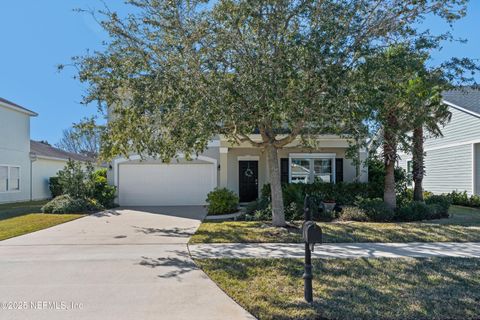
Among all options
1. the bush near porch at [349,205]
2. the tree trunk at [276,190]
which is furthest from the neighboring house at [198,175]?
the tree trunk at [276,190]

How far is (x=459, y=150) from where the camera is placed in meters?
19.8

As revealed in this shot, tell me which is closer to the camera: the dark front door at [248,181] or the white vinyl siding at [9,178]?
the dark front door at [248,181]

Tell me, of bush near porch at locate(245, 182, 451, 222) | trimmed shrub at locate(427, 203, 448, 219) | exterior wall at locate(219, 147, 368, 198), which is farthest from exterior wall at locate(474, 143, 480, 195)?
exterior wall at locate(219, 147, 368, 198)

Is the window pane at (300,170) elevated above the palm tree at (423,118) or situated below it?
below

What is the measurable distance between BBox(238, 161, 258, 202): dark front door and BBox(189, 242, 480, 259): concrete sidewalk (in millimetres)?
9164

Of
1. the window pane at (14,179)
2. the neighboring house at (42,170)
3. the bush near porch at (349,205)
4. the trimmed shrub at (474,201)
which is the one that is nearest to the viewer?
the bush near porch at (349,205)

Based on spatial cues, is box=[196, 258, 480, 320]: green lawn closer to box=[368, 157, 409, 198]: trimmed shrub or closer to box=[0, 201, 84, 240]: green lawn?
box=[0, 201, 84, 240]: green lawn

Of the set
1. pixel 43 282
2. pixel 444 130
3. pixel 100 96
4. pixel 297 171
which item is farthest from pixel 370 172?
pixel 43 282

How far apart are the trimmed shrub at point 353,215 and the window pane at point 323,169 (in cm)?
386

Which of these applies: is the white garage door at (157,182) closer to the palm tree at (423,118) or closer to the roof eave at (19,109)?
the roof eave at (19,109)

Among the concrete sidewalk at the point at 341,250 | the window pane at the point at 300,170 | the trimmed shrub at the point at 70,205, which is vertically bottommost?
the concrete sidewalk at the point at 341,250

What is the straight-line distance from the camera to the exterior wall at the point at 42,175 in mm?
24094

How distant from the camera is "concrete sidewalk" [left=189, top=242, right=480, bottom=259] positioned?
293 inches

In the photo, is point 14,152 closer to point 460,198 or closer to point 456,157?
point 460,198
